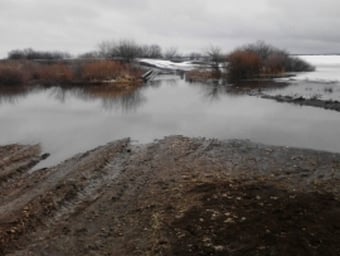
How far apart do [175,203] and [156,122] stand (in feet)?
47.0

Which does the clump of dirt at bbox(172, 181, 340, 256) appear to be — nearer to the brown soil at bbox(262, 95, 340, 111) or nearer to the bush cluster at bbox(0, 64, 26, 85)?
the brown soil at bbox(262, 95, 340, 111)

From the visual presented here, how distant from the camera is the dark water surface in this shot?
18.6 meters

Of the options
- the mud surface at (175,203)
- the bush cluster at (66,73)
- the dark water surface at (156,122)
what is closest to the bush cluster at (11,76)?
the bush cluster at (66,73)

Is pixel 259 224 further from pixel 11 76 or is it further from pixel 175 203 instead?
pixel 11 76

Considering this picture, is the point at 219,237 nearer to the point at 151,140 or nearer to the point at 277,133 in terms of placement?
the point at 151,140

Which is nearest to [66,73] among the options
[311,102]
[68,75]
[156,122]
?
[68,75]

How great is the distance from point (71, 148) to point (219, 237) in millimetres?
11228

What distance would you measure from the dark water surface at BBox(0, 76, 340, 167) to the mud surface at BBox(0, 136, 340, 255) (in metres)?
3.05

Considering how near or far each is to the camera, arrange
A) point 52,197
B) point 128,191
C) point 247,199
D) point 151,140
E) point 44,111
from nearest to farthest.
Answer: point 247,199 < point 52,197 < point 128,191 < point 151,140 < point 44,111

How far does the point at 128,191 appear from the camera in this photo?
35.9ft

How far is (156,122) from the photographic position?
2373 centimetres

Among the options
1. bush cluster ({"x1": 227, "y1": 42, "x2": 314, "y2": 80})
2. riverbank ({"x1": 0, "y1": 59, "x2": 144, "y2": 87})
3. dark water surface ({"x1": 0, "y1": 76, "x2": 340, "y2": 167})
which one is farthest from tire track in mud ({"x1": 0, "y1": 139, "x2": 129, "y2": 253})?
bush cluster ({"x1": 227, "y1": 42, "x2": 314, "y2": 80})

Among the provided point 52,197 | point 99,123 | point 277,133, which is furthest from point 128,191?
point 99,123

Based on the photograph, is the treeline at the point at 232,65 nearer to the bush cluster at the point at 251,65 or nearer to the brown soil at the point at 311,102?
the bush cluster at the point at 251,65
